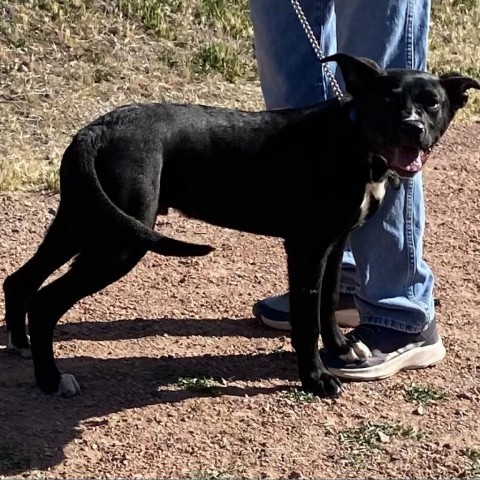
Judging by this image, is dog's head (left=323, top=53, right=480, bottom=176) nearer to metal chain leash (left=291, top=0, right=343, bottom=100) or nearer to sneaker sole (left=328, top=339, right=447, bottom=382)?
metal chain leash (left=291, top=0, right=343, bottom=100)

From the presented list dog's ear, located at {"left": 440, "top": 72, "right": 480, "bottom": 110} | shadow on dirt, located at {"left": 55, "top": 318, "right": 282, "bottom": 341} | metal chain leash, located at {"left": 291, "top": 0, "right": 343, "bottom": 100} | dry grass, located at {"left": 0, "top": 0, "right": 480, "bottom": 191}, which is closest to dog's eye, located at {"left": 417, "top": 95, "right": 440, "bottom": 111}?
dog's ear, located at {"left": 440, "top": 72, "right": 480, "bottom": 110}

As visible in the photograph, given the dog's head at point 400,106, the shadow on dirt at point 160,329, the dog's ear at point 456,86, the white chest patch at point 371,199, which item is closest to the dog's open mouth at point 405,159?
the dog's head at point 400,106

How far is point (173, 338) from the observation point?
193 inches

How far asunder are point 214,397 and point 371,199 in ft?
3.02

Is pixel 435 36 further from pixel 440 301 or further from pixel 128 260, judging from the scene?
pixel 128 260

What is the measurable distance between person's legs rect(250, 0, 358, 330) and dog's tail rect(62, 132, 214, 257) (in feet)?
3.32

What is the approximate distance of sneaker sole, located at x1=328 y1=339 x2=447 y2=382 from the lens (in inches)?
Result: 181

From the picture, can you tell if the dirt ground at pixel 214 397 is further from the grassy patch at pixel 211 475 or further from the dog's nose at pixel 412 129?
the dog's nose at pixel 412 129

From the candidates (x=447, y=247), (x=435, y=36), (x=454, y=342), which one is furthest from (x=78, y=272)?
(x=435, y=36)

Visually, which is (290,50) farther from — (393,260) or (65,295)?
(65,295)

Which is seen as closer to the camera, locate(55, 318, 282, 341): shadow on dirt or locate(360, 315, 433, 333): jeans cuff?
locate(360, 315, 433, 333): jeans cuff

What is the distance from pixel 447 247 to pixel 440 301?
2.30ft

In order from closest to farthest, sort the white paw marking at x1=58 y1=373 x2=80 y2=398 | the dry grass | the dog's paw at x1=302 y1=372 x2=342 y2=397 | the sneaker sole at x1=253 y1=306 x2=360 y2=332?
the white paw marking at x1=58 y1=373 x2=80 y2=398
the dog's paw at x1=302 y1=372 x2=342 y2=397
the sneaker sole at x1=253 y1=306 x2=360 y2=332
the dry grass

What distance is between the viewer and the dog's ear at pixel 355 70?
168 inches
